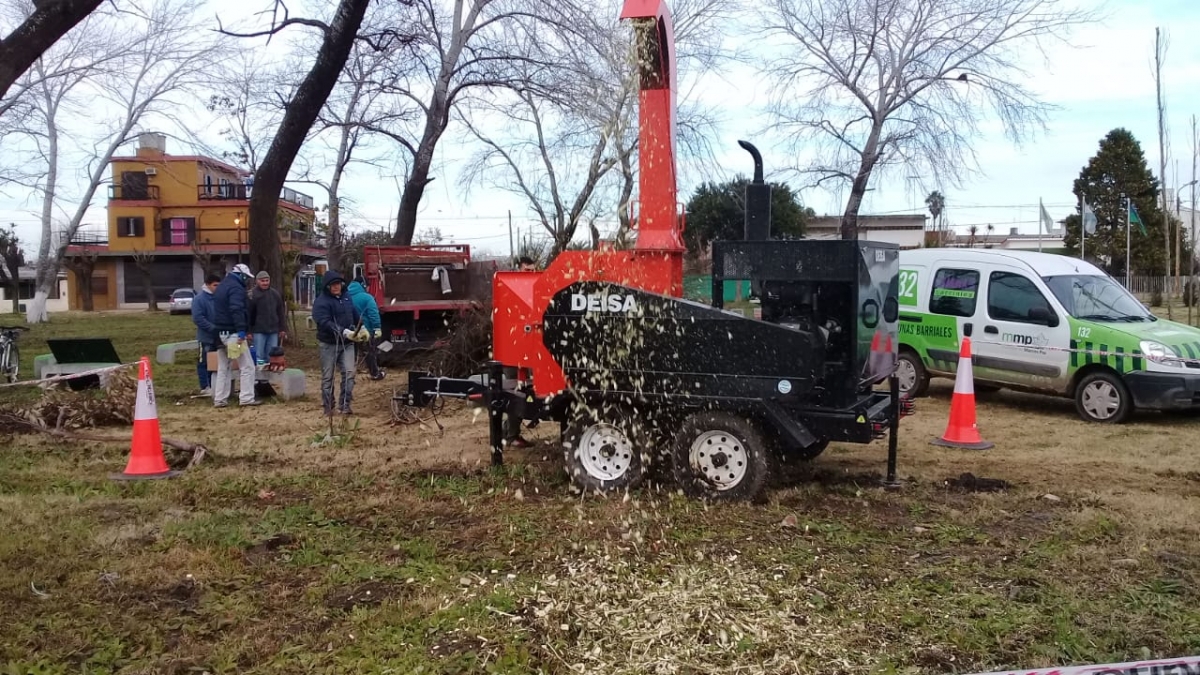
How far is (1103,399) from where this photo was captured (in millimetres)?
9383

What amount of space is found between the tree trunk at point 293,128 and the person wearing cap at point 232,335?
5.94 meters

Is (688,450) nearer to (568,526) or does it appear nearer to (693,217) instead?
(568,526)

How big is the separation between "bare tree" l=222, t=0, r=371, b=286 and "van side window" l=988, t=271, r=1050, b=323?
10.7 m

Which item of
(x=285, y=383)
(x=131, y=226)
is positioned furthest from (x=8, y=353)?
(x=131, y=226)

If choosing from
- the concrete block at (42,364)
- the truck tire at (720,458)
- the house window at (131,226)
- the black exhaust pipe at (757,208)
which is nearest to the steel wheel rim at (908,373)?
the black exhaust pipe at (757,208)

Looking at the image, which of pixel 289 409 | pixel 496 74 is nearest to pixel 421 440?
pixel 289 409

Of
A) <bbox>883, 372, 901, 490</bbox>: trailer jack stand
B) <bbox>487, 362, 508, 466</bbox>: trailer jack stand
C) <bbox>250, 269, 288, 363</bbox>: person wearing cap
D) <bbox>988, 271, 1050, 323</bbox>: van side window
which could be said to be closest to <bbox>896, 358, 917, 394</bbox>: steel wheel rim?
<bbox>988, 271, 1050, 323</bbox>: van side window

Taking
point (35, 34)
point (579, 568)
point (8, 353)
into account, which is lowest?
point (579, 568)

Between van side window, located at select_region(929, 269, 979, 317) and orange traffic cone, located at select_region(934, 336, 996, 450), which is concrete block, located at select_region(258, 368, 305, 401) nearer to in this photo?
orange traffic cone, located at select_region(934, 336, 996, 450)

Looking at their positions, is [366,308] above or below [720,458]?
above

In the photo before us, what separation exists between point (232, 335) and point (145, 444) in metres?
3.78

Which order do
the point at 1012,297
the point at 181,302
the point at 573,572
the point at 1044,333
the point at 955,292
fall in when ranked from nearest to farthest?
the point at 573,572 < the point at 1044,333 < the point at 1012,297 < the point at 955,292 < the point at 181,302

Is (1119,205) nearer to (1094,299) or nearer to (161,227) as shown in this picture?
(1094,299)

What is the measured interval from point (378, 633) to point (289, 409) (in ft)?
23.3
